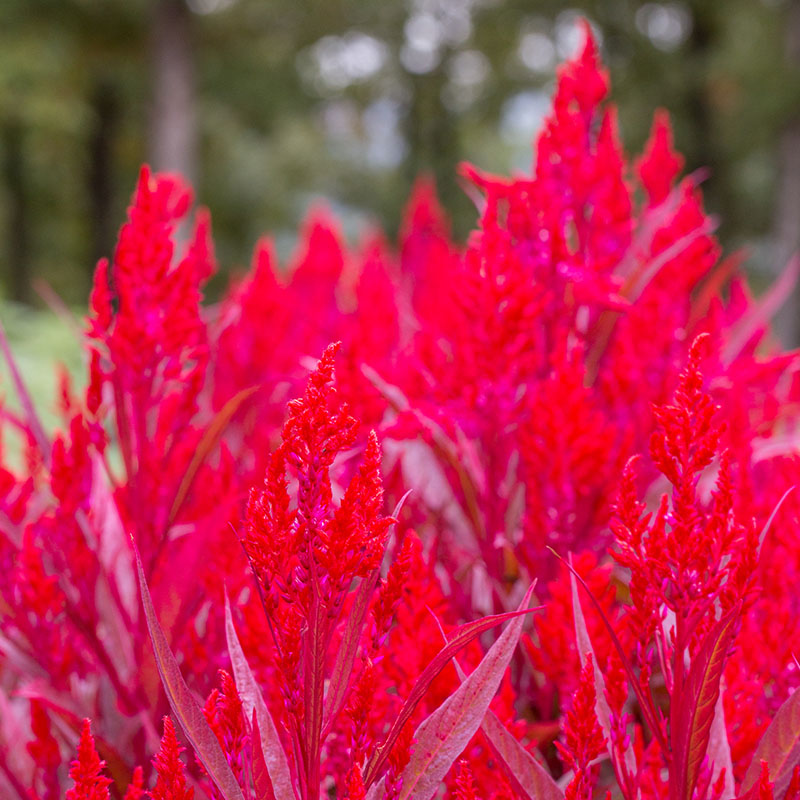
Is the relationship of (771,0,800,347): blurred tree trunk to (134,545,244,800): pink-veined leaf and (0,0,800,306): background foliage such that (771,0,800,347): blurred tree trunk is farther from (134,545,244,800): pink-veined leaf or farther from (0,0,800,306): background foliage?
(134,545,244,800): pink-veined leaf

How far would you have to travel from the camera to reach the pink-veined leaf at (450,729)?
2.05ft

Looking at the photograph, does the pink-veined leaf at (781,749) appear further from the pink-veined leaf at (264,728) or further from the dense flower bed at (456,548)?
the pink-veined leaf at (264,728)

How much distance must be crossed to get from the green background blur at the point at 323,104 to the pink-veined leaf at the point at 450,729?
8234 mm

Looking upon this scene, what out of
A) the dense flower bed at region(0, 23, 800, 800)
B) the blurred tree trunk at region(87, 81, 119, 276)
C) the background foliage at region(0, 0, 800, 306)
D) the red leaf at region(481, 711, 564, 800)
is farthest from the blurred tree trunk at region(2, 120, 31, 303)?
the red leaf at region(481, 711, 564, 800)

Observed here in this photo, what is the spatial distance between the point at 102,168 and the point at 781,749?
1732cm

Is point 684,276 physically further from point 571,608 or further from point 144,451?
point 144,451

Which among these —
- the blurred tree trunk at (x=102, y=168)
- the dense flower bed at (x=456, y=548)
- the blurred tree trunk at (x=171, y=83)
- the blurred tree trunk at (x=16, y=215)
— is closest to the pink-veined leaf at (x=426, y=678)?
the dense flower bed at (x=456, y=548)

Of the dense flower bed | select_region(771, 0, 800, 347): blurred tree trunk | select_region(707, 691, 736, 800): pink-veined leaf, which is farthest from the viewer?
select_region(771, 0, 800, 347): blurred tree trunk

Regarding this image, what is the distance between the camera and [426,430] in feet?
3.08

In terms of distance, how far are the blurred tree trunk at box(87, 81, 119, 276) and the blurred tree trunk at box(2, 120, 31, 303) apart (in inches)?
49.8

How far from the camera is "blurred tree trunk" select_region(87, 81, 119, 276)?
620 inches

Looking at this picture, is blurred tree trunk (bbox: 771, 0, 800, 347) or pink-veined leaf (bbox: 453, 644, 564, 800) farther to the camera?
A: blurred tree trunk (bbox: 771, 0, 800, 347)

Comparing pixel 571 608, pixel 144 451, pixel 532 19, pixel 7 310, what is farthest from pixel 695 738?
pixel 532 19

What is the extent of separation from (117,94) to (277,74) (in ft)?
10.6
